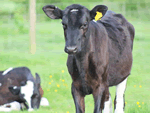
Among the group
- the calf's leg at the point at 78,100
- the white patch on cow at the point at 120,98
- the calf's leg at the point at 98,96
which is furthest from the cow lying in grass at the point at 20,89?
the calf's leg at the point at 98,96

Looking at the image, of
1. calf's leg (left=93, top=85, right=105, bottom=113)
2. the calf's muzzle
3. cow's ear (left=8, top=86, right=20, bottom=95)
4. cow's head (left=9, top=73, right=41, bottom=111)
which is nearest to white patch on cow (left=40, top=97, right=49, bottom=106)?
cow's head (left=9, top=73, right=41, bottom=111)

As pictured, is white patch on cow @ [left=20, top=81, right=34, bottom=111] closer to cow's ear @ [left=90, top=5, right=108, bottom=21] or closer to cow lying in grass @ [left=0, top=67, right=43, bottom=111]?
cow lying in grass @ [left=0, top=67, right=43, bottom=111]

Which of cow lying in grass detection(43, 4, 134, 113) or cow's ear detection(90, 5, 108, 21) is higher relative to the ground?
cow's ear detection(90, 5, 108, 21)

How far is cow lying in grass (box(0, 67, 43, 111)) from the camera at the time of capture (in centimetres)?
937

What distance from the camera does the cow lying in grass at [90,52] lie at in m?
4.70

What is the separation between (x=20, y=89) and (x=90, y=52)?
4.99m

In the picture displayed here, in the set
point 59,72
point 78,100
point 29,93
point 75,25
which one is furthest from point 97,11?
point 59,72

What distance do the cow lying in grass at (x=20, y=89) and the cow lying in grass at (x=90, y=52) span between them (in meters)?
3.79

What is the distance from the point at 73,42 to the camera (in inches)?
179

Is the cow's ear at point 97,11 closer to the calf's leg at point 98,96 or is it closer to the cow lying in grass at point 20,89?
the calf's leg at point 98,96

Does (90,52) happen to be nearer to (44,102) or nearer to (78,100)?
(78,100)

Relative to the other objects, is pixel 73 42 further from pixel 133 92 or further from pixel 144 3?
pixel 144 3

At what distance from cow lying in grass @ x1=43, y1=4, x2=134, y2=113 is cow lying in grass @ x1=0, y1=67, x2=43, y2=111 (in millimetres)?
3793

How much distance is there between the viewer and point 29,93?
944cm
